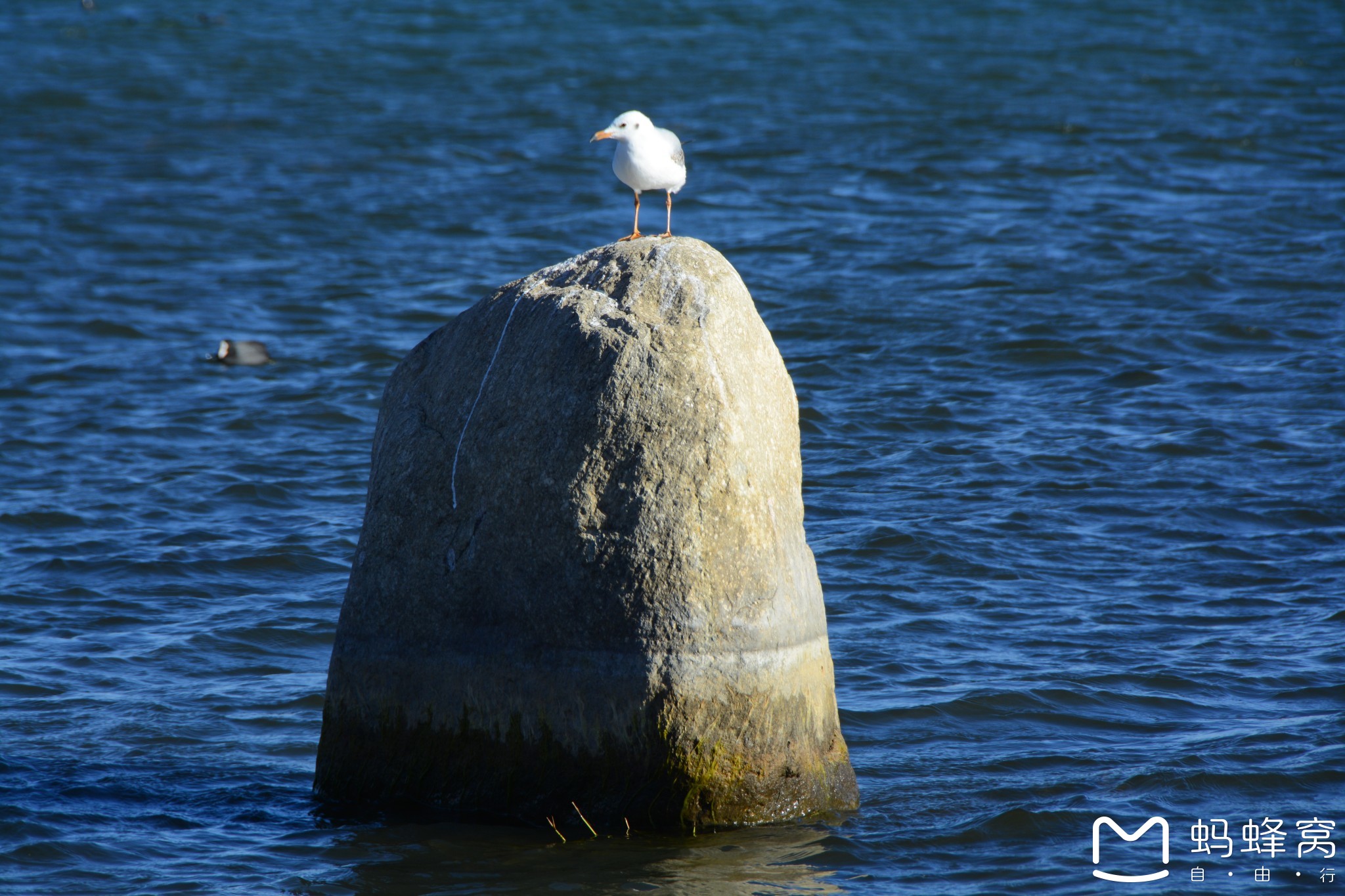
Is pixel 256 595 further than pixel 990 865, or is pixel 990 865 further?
pixel 256 595

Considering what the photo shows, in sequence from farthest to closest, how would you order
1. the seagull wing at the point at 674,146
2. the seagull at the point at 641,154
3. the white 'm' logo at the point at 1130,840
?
the seagull wing at the point at 674,146, the seagull at the point at 641,154, the white 'm' logo at the point at 1130,840

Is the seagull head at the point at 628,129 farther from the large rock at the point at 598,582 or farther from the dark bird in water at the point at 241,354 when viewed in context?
the dark bird in water at the point at 241,354

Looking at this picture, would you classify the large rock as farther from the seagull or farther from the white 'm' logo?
the seagull

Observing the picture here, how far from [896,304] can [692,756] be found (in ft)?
30.0

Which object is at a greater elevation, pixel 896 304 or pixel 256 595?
pixel 896 304

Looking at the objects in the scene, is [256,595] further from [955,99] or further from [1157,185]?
[955,99]

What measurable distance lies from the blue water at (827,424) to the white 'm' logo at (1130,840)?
0.20ft

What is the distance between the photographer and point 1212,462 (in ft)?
34.2

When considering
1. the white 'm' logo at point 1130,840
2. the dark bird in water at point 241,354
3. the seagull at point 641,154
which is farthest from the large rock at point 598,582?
the dark bird in water at point 241,354

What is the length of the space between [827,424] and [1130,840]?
19.4 ft

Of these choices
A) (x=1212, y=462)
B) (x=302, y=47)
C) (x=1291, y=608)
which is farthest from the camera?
(x=302, y=47)

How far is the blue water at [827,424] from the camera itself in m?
6.11

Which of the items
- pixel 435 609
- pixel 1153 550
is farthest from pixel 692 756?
pixel 1153 550

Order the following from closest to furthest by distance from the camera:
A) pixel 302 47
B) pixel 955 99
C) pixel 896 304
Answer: pixel 896 304
pixel 955 99
pixel 302 47
